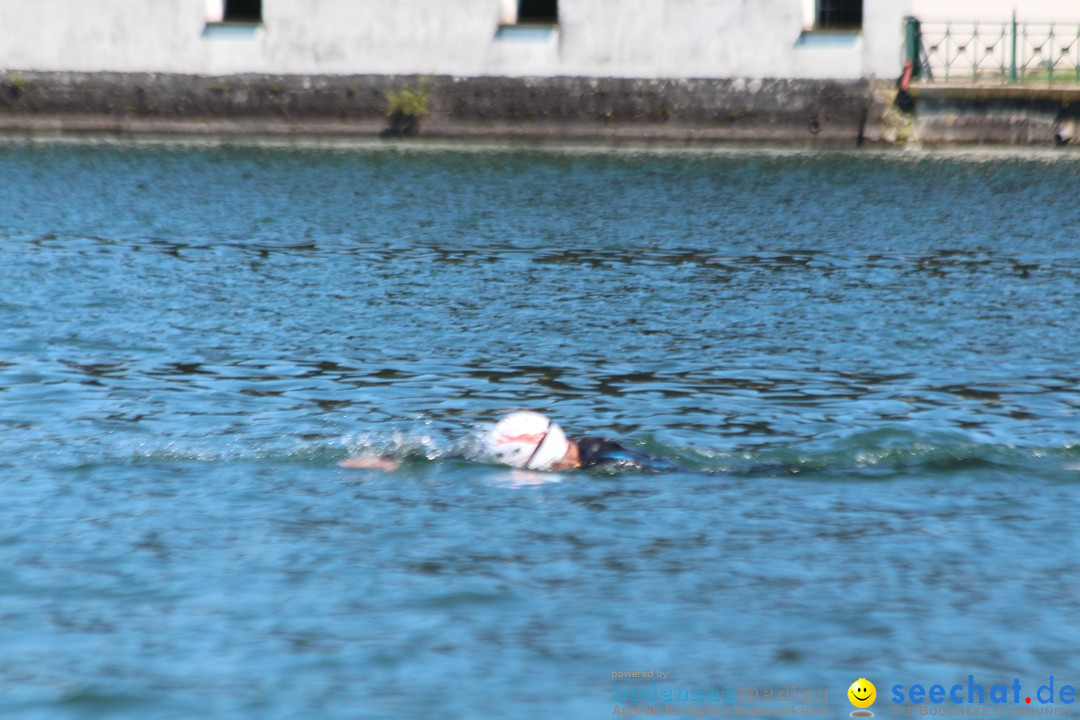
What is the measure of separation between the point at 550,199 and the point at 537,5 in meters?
12.1

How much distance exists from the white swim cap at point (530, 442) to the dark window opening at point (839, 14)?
28.0 m

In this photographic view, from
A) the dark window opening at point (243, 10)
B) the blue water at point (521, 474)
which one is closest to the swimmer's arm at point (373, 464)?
the blue water at point (521, 474)

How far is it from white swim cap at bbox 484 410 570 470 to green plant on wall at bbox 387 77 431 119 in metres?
26.9

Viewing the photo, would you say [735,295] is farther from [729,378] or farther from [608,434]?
[608,434]

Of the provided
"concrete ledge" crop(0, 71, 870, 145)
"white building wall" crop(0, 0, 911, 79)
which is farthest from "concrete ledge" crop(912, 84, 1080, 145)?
"white building wall" crop(0, 0, 911, 79)

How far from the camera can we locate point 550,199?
95.0 feet

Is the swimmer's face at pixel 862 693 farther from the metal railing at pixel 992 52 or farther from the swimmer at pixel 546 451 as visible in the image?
the metal railing at pixel 992 52

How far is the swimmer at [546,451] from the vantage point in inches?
470

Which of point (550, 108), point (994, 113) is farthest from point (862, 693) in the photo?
point (550, 108)

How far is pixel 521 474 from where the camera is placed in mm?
11883

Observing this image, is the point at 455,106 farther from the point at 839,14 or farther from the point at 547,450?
the point at 547,450

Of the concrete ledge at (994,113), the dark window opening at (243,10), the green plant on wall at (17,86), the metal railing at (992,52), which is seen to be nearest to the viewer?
the concrete ledge at (994,113)

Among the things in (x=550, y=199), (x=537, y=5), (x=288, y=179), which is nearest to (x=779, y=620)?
(x=550, y=199)

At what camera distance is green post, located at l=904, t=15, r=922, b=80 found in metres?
37.2
